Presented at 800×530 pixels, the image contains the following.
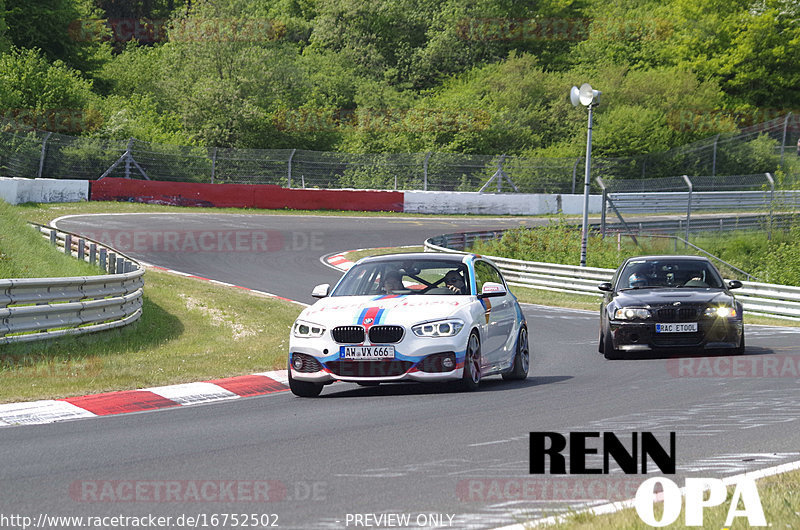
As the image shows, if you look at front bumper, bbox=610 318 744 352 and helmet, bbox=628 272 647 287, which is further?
helmet, bbox=628 272 647 287

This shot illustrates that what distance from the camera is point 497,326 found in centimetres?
1155

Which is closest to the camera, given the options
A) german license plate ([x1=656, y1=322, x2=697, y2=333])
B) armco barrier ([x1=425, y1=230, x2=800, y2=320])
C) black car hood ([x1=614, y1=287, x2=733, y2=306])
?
german license plate ([x1=656, y1=322, x2=697, y2=333])

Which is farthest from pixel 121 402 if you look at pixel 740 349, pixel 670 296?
pixel 740 349

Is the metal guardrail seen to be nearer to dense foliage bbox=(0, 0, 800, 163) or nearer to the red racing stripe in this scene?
the red racing stripe

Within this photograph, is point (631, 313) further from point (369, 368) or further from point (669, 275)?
point (369, 368)

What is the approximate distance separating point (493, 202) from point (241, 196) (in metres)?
11.4

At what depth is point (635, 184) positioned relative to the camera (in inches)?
1672

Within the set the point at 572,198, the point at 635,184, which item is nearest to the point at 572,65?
the point at 572,198

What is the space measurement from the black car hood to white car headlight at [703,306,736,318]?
0.09 metres

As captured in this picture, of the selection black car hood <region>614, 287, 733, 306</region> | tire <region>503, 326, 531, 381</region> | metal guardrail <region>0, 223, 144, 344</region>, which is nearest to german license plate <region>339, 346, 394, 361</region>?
tire <region>503, 326, 531, 381</region>

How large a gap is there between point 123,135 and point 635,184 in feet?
78.1

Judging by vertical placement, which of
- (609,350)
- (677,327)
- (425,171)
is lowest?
(609,350)

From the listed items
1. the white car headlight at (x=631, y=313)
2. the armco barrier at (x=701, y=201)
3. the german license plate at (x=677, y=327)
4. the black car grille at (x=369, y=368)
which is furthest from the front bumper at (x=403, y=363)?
the armco barrier at (x=701, y=201)

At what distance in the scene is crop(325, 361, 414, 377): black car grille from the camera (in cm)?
1037
